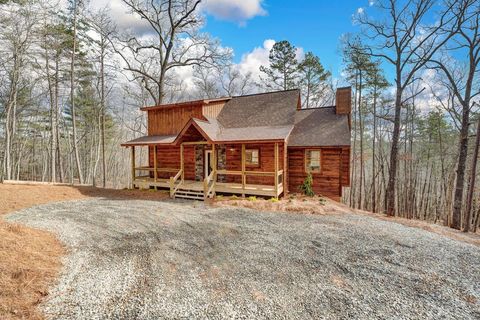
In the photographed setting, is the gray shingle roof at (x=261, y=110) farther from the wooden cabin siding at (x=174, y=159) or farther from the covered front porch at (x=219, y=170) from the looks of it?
the wooden cabin siding at (x=174, y=159)

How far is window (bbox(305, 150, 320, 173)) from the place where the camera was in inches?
513

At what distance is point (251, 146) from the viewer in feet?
43.5

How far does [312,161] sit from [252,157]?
3.60 m

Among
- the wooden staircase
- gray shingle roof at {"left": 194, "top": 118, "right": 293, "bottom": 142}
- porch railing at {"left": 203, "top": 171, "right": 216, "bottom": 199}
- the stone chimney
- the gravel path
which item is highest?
the stone chimney

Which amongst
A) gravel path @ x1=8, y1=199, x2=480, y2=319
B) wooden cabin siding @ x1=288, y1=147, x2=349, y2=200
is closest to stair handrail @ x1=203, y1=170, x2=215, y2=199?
gravel path @ x1=8, y1=199, x2=480, y2=319

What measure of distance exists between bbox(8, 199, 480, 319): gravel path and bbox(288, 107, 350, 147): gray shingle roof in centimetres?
572

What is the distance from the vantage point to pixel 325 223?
7859 mm

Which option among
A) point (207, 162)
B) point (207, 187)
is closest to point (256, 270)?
point (207, 187)

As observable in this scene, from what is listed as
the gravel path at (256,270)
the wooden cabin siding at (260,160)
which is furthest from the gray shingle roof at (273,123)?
the gravel path at (256,270)

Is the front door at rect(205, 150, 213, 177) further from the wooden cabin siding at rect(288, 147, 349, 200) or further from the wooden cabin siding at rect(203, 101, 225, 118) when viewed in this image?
the wooden cabin siding at rect(288, 147, 349, 200)

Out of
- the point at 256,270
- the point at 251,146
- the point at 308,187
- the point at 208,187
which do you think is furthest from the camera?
the point at 251,146

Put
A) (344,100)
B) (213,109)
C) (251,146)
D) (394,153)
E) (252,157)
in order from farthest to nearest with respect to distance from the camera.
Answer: (213,109) → (344,100) → (252,157) → (251,146) → (394,153)

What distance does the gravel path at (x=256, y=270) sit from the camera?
3516 millimetres

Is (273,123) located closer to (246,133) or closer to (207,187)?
(246,133)
